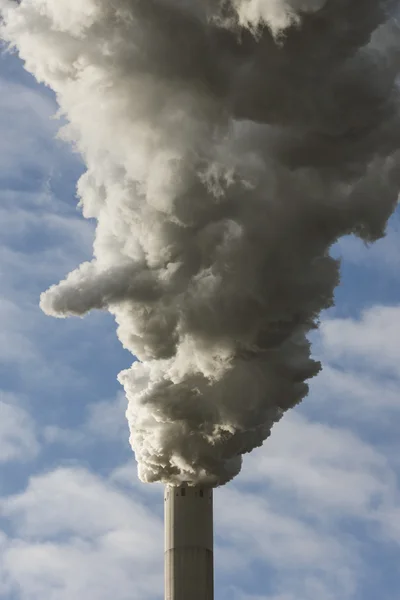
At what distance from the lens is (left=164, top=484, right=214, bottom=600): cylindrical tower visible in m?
64.0

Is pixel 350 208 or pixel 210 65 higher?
pixel 210 65

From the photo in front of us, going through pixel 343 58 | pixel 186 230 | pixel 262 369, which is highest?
pixel 343 58

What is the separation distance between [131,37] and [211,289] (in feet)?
44.9

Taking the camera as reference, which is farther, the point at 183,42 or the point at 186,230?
the point at 186,230

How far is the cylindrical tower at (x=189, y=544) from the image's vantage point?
6400 centimetres

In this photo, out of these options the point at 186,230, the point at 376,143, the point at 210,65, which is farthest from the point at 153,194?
the point at 376,143

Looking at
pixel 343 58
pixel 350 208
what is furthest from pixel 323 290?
pixel 343 58

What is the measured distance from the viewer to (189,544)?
64562 mm

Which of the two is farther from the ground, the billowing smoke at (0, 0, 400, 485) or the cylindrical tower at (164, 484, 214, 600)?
the billowing smoke at (0, 0, 400, 485)

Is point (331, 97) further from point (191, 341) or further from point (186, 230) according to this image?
point (191, 341)

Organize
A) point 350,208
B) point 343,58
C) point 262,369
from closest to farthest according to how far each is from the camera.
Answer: point 343,58 → point 350,208 → point 262,369

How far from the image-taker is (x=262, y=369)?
6462cm

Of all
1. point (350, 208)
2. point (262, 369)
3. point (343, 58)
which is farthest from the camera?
point (262, 369)

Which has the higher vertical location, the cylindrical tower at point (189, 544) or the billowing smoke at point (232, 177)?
the billowing smoke at point (232, 177)
